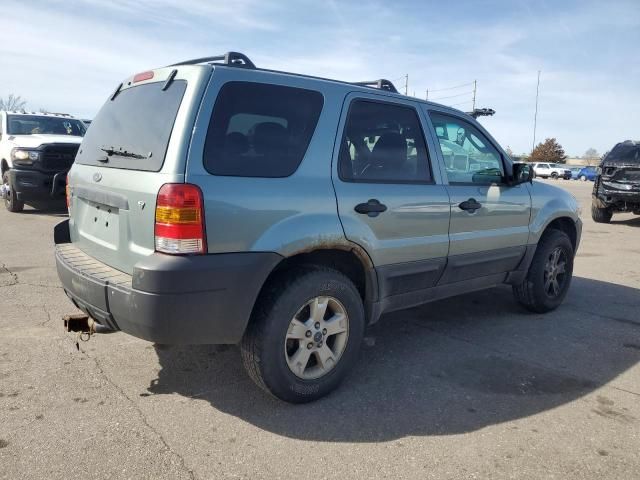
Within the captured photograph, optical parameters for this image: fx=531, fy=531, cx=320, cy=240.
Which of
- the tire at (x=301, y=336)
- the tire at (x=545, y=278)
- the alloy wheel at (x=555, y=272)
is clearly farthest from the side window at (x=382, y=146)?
the alloy wheel at (x=555, y=272)

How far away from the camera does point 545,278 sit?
506 centimetres

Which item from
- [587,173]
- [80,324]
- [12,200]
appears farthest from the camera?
[587,173]

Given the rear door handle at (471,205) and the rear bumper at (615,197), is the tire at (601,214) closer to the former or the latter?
the rear bumper at (615,197)

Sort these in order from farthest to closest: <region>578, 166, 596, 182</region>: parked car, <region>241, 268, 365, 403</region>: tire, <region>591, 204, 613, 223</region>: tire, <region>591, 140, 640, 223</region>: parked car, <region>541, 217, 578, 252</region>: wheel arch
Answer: <region>578, 166, 596, 182</region>: parked car
<region>591, 204, 613, 223</region>: tire
<region>591, 140, 640, 223</region>: parked car
<region>541, 217, 578, 252</region>: wheel arch
<region>241, 268, 365, 403</region>: tire

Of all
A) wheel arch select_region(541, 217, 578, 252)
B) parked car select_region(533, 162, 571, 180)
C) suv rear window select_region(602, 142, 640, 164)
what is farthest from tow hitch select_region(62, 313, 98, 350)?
parked car select_region(533, 162, 571, 180)

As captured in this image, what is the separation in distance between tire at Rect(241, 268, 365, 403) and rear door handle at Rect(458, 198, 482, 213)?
1250mm

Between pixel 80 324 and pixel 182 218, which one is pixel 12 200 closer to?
pixel 80 324

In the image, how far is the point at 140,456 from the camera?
8.48 ft

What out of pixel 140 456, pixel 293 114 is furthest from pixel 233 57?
pixel 140 456

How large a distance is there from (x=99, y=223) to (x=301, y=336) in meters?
1.41

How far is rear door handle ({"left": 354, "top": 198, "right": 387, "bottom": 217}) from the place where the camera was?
131 inches

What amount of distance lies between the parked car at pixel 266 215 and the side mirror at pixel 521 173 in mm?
543

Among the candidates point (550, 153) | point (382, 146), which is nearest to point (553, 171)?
point (550, 153)

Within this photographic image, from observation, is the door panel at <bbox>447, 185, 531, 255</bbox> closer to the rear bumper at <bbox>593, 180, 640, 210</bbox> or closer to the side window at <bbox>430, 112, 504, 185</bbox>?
the side window at <bbox>430, 112, 504, 185</bbox>
